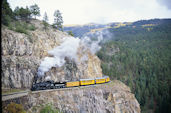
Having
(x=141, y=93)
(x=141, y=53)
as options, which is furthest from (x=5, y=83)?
(x=141, y=53)

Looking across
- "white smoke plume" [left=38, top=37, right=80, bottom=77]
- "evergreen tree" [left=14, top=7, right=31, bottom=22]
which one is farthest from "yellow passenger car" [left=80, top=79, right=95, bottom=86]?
"evergreen tree" [left=14, top=7, right=31, bottom=22]

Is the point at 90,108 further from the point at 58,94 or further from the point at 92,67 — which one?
the point at 92,67

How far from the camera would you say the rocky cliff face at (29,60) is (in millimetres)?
22553

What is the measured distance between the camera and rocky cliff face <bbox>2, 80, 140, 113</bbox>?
63.6 ft

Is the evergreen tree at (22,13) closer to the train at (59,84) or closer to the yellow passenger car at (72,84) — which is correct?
the train at (59,84)

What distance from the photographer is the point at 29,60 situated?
85.4ft

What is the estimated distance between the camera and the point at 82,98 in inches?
987

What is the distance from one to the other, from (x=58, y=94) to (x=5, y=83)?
9407mm

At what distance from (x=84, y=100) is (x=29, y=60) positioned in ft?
47.3

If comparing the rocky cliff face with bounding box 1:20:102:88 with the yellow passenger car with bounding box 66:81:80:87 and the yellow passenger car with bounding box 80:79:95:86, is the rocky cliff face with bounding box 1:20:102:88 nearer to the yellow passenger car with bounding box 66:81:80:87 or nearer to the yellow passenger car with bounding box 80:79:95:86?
the yellow passenger car with bounding box 66:81:80:87

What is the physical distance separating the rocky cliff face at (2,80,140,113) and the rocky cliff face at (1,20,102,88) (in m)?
5.41

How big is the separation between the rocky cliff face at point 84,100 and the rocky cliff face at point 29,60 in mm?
5410

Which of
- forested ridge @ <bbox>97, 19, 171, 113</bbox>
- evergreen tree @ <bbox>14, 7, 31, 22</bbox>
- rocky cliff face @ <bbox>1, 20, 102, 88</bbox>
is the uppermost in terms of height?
evergreen tree @ <bbox>14, 7, 31, 22</bbox>

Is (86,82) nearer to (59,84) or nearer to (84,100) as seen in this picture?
(84,100)
